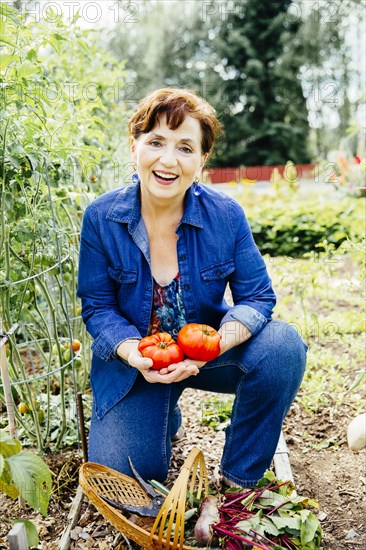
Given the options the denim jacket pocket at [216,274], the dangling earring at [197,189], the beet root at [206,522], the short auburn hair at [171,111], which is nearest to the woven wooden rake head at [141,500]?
the beet root at [206,522]

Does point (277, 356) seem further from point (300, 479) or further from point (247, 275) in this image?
point (300, 479)

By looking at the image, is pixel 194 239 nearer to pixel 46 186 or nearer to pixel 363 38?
pixel 46 186

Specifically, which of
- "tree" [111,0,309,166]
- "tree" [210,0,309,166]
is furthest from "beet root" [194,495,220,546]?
"tree" [210,0,309,166]

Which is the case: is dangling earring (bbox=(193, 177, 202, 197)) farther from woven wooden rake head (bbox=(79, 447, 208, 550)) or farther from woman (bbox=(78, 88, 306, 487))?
woven wooden rake head (bbox=(79, 447, 208, 550))

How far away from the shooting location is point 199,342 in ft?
5.65

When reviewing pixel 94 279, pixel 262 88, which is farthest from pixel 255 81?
pixel 94 279

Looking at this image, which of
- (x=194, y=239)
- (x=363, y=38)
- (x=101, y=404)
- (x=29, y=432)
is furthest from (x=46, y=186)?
(x=363, y=38)

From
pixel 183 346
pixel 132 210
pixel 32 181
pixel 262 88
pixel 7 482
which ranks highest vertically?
pixel 262 88

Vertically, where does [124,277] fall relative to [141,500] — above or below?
above

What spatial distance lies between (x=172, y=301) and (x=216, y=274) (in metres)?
0.18

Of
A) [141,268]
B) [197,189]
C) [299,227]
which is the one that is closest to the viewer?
[141,268]

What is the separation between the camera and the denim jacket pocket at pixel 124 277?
194 centimetres

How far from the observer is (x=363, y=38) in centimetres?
1792

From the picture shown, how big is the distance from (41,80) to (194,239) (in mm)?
730
